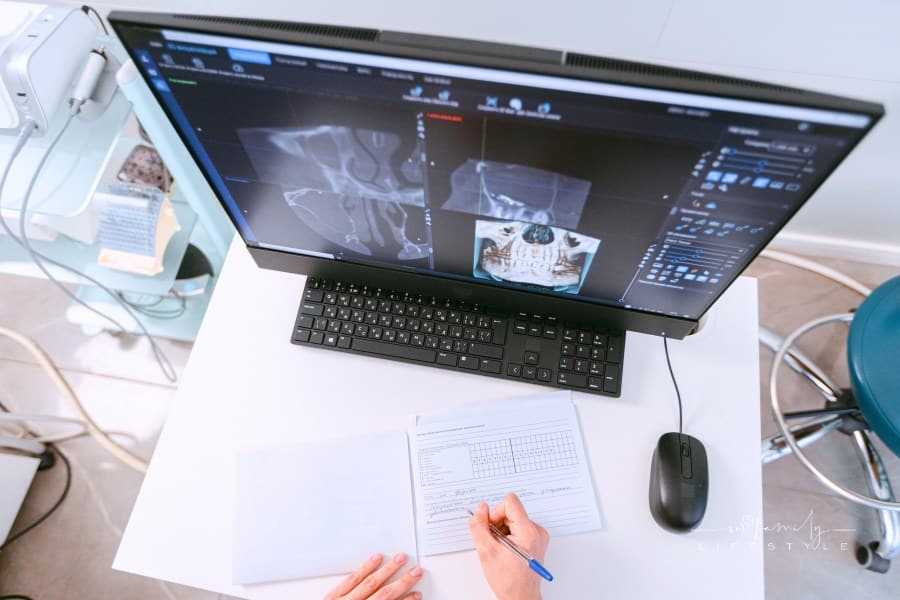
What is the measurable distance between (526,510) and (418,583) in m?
0.18

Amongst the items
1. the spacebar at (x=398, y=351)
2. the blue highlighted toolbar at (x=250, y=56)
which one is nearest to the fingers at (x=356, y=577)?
the spacebar at (x=398, y=351)

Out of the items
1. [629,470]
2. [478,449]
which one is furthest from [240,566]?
[629,470]

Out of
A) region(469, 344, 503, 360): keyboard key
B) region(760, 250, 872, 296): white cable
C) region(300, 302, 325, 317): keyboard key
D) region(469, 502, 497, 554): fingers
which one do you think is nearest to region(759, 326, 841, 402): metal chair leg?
region(760, 250, 872, 296): white cable

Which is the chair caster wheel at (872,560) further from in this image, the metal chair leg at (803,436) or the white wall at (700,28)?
the white wall at (700,28)

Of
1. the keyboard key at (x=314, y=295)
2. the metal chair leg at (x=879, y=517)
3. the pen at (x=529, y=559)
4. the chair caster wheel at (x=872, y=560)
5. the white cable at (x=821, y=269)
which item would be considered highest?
the white cable at (x=821, y=269)

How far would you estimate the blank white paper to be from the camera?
0.87m

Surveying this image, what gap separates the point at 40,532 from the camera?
1577 mm

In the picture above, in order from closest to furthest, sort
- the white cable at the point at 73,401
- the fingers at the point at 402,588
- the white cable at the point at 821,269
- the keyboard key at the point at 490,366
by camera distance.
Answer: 1. the fingers at the point at 402,588
2. the keyboard key at the point at 490,366
3. the white cable at the point at 73,401
4. the white cable at the point at 821,269

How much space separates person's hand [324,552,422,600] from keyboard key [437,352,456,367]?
0.92 feet

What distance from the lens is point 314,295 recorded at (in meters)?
0.96

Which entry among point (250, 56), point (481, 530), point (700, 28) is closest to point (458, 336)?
point (481, 530)

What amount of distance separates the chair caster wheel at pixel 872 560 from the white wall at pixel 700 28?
0.93 metres

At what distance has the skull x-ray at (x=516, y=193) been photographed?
2.06 feet

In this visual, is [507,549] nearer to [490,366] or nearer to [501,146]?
[490,366]
